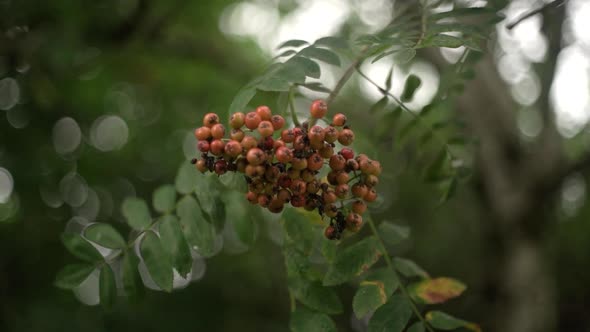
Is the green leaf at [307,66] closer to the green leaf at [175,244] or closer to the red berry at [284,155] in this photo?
the red berry at [284,155]

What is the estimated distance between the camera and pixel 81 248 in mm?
1594

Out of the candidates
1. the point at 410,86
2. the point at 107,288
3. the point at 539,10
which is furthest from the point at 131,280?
the point at 539,10

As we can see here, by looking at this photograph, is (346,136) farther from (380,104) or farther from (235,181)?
(380,104)

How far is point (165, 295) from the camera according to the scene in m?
5.82

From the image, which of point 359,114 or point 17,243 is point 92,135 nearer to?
point 17,243

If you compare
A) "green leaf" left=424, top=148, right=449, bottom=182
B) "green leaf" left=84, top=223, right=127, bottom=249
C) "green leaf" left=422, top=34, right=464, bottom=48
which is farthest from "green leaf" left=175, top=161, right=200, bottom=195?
"green leaf" left=424, top=148, right=449, bottom=182

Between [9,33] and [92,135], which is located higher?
[9,33]

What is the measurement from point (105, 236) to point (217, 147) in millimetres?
678

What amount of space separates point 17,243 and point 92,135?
1.49 m

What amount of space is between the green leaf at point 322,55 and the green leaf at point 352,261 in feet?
1.88

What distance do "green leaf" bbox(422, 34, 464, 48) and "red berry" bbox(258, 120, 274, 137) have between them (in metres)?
0.49

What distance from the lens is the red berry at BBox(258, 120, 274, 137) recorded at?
127 cm

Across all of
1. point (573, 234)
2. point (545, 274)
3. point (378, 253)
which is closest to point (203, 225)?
point (378, 253)

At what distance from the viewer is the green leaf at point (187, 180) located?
5.32ft
